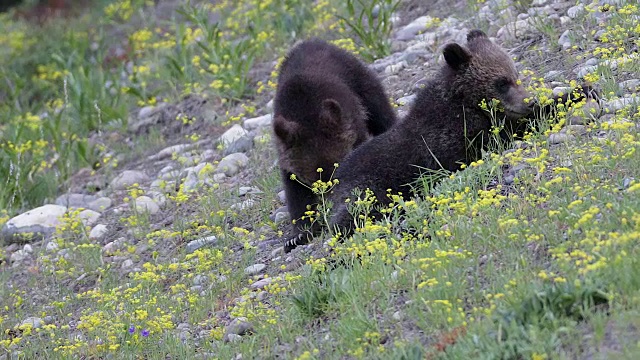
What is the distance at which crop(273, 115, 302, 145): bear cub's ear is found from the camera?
28.3ft

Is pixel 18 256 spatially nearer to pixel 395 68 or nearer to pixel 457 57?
pixel 395 68

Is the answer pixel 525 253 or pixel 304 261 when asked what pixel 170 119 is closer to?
pixel 304 261

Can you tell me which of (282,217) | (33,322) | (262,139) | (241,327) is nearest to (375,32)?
(262,139)

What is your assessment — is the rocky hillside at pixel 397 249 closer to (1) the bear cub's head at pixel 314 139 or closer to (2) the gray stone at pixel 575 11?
(2) the gray stone at pixel 575 11

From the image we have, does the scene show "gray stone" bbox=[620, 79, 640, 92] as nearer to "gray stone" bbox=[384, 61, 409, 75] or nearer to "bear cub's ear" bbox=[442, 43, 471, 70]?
"bear cub's ear" bbox=[442, 43, 471, 70]

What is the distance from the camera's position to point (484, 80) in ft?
25.9

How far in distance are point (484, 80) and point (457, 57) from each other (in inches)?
11.3

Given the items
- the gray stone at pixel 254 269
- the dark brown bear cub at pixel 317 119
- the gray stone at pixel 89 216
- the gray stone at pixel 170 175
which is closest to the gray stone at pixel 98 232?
the gray stone at pixel 89 216

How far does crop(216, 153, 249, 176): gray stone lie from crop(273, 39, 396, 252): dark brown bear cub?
4.14 ft

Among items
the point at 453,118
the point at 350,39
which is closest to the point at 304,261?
the point at 453,118

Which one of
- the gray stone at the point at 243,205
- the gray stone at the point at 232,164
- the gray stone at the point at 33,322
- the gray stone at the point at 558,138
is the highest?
the gray stone at the point at 558,138

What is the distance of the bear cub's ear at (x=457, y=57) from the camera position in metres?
7.89

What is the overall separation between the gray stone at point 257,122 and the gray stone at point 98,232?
6.39 ft

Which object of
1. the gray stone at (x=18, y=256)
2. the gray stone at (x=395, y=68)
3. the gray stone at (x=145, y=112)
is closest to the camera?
the gray stone at (x=18, y=256)
